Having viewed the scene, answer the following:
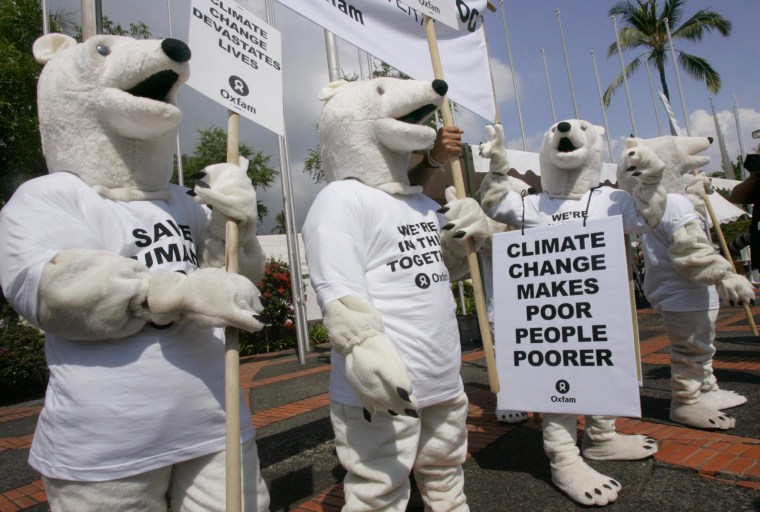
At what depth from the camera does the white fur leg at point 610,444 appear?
2.78 m

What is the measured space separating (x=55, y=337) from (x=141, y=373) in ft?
1.05

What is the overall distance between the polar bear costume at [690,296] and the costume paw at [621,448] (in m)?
0.73

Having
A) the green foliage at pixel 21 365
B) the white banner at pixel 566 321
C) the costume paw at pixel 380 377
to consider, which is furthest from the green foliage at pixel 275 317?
the costume paw at pixel 380 377

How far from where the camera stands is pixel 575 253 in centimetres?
246

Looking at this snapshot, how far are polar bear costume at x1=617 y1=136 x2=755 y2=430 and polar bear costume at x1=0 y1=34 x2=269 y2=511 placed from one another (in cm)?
263

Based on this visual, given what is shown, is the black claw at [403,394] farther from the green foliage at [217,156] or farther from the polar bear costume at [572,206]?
the green foliage at [217,156]

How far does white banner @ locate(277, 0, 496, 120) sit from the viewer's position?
8.54ft

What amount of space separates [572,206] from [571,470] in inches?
55.7

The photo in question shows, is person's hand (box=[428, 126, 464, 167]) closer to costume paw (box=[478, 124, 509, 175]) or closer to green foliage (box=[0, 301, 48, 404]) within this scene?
costume paw (box=[478, 124, 509, 175])

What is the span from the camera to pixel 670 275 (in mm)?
3492

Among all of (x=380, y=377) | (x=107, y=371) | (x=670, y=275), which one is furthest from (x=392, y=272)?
(x=670, y=275)

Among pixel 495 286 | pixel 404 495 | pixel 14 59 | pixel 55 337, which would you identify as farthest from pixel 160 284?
pixel 14 59

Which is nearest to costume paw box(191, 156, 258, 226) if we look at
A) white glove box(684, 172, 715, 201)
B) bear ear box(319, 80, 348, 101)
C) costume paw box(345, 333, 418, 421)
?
costume paw box(345, 333, 418, 421)

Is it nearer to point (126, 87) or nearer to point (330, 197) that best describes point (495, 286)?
point (330, 197)
